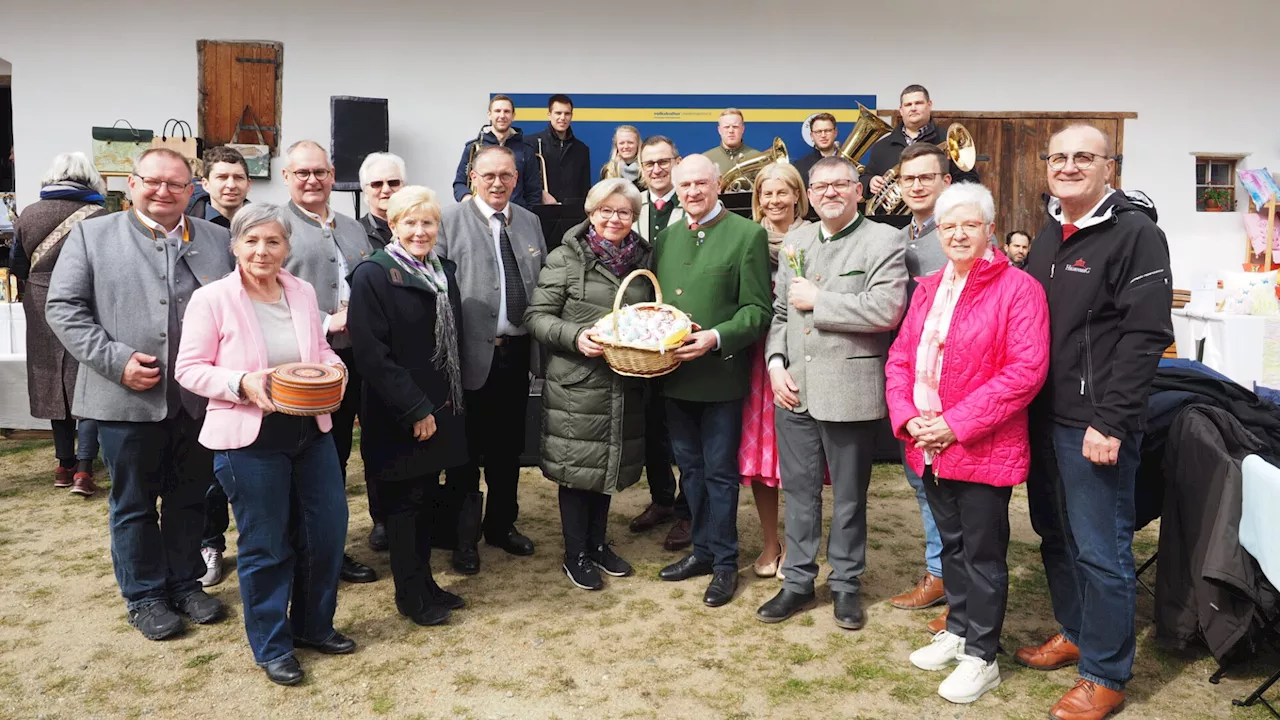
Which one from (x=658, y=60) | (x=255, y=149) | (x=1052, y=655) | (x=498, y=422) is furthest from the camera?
(x=658, y=60)

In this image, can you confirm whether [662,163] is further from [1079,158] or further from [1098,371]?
[1098,371]

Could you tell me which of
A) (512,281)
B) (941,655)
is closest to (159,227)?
(512,281)

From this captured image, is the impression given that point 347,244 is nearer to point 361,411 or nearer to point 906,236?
point 361,411

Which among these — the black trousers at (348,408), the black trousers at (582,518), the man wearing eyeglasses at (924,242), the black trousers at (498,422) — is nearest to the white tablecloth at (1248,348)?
the man wearing eyeglasses at (924,242)

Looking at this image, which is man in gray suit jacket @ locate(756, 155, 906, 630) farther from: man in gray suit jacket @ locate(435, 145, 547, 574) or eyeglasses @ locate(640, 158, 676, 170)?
eyeglasses @ locate(640, 158, 676, 170)

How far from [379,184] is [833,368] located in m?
2.05

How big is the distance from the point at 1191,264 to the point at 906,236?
6.80m

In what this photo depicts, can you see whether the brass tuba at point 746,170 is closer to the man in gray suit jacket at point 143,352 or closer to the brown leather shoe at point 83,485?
the man in gray suit jacket at point 143,352

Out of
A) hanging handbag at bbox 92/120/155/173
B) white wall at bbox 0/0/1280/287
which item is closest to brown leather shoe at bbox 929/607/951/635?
white wall at bbox 0/0/1280/287

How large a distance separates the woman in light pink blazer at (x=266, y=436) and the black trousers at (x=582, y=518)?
970 millimetres

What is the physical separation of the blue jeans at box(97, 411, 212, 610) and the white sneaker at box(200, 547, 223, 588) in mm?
290

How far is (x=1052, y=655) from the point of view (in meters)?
3.05

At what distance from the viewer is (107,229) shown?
3.13 metres

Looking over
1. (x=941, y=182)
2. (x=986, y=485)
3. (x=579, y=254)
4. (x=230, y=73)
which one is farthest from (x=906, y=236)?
(x=230, y=73)
